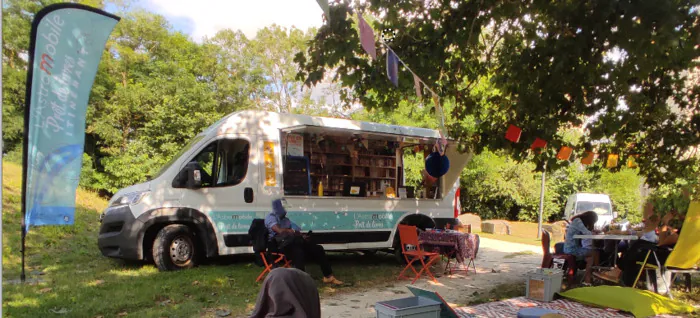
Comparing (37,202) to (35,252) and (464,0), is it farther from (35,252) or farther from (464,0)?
(35,252)

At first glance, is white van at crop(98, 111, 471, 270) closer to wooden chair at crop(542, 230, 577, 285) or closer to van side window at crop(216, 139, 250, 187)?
van side window at crop(216, 139, 250, 187)

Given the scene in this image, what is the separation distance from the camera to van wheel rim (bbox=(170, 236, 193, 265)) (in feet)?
24.6

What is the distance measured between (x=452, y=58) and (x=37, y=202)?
589 centimetres

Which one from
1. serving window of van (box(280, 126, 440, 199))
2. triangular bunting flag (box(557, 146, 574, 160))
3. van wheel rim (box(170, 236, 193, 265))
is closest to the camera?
van wheel rim (box(170, 236, 193, 265))

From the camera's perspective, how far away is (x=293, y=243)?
6.84 m

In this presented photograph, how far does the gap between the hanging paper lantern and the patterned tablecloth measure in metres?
1.61

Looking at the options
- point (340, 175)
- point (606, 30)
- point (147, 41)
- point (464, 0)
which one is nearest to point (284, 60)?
point (147, 41)

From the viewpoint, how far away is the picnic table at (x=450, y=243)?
26.1 ft

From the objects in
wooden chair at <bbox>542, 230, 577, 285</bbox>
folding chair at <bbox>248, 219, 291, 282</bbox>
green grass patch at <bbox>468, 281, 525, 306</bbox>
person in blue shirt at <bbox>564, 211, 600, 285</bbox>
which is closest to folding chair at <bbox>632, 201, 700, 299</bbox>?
person in blue shirt at <bbox>564, 211, 600, 285</bbox>

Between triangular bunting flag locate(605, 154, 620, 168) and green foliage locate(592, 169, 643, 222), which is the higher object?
triangular bunting flag locate(605, 154, 620, 168)

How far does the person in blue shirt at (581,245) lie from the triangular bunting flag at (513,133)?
1.56 metres

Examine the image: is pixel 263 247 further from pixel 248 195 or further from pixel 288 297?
pixel 288 297

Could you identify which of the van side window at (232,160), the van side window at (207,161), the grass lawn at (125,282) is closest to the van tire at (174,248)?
the grass lawn at (125,282)

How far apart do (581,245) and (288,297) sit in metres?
6.12
